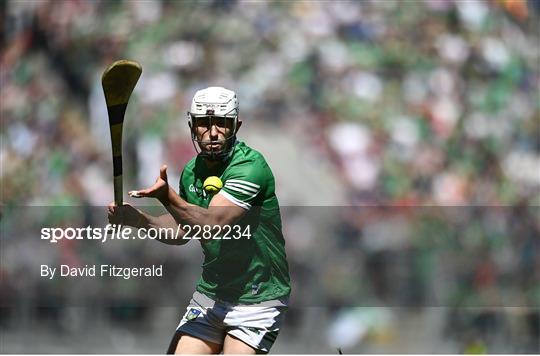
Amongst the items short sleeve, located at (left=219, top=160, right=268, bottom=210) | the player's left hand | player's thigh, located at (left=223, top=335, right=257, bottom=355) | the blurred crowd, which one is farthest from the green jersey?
the blurred crowd

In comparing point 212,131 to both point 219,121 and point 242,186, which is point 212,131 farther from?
point 242,186

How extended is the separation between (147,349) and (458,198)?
1.80 m

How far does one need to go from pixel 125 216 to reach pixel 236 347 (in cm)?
51

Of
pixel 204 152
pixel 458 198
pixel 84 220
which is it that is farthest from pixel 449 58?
pixel 204 152

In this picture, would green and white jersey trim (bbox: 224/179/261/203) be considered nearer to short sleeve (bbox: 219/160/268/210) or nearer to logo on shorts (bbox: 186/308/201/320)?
short sleeve (bbox: 219/160/268/210)

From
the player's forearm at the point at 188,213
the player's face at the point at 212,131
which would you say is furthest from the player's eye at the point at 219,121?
the player's forearm at the point at 188,213

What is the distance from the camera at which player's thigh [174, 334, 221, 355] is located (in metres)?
3.12

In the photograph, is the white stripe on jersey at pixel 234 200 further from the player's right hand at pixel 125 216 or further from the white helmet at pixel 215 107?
the player's right hand at pixel 125 216

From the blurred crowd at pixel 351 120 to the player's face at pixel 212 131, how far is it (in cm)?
217

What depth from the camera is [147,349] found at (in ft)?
16.8

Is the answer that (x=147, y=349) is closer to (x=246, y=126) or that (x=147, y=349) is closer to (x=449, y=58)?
(x=246, y=126)

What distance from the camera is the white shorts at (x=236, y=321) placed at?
3.11m

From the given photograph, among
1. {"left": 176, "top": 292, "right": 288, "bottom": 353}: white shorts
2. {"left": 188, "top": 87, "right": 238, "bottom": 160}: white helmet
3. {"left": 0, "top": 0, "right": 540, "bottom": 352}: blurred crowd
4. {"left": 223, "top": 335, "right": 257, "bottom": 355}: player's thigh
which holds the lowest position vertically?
{"left": 223, "top": 335, "right": 257, "bottom": 355}: player's thigh

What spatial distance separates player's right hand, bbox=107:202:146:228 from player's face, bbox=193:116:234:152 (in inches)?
11.0
